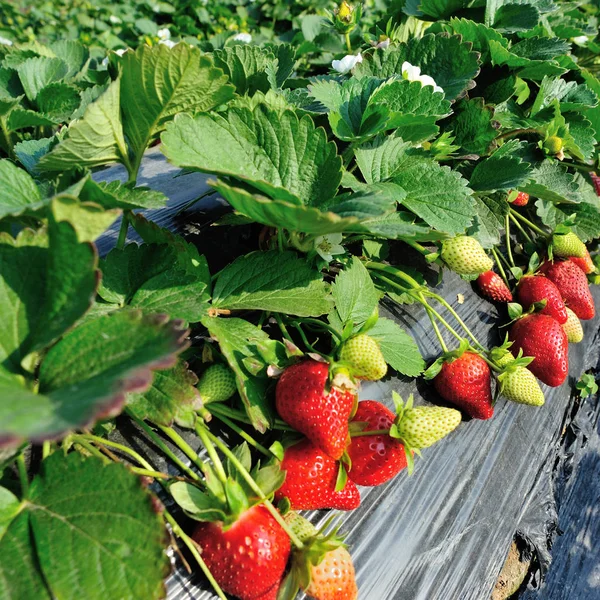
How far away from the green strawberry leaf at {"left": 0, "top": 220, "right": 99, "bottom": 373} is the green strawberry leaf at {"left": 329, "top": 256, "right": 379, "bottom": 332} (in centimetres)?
37

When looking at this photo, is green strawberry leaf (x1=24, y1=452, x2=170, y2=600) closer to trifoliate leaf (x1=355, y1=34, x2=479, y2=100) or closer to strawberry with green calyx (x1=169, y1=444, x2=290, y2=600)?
strawberry with green calyx (x1=169, y1=444, x2=290, y2=600)

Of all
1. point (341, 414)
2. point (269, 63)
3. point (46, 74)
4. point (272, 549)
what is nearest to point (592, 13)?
point (269, 63)

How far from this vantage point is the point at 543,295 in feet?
3.75

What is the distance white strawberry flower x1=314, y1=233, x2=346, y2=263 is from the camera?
2.44 ft

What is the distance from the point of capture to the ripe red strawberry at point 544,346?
1.04 meters

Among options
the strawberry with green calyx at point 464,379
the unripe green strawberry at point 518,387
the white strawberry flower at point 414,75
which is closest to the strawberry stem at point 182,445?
the strawberry with green calyx at point 464,379

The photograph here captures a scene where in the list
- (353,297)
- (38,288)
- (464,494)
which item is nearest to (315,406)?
(353,297)

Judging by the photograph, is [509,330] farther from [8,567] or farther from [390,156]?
[8,567]

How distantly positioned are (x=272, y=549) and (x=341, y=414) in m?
0.17

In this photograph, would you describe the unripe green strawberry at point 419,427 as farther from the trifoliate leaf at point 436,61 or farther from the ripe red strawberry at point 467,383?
the trifoliate leaf at point 436,61

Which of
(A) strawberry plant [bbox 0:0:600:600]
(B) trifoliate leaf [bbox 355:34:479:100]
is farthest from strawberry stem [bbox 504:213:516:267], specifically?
(B) trifoliate leaf [bbox 355:34:479:100]

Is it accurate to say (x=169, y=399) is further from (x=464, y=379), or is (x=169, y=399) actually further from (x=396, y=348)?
(x=464, y=379)

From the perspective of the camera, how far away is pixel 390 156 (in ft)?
2.68

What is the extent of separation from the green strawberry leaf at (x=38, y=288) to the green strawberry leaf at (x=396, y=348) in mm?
444
